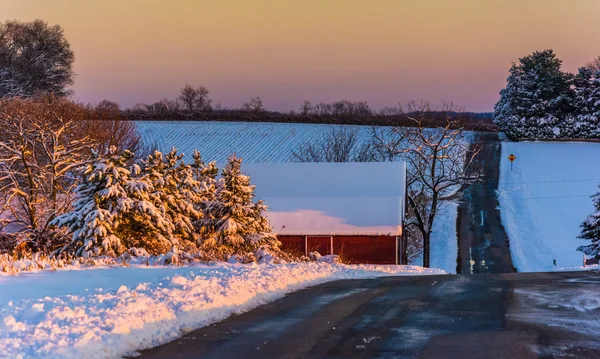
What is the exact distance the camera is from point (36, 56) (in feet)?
235

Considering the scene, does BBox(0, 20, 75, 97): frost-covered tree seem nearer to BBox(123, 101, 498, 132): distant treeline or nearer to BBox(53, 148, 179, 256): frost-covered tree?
BBox(123, 101, 498, 132): distant treeline

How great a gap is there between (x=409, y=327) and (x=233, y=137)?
74.5m

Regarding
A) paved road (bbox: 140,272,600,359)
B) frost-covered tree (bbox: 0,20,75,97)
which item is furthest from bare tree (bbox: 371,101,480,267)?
frost-covered tree (bbox: 0,20,75,97)

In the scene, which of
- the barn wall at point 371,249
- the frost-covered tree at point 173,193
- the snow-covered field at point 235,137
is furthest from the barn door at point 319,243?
the snow-covered field at point 235,137

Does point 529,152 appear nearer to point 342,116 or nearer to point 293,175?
point 342,116

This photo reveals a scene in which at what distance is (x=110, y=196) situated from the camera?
781 inches

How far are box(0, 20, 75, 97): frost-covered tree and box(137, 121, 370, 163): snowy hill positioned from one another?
11869mm

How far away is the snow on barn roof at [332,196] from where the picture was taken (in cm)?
3616

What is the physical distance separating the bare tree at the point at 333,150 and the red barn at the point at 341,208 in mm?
22639

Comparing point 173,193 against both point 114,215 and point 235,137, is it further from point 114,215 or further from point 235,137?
point 235,137

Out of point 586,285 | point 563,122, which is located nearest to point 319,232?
point 586,285

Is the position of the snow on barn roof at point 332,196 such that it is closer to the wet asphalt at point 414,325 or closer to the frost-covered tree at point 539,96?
the wet asphalt at point 414,325

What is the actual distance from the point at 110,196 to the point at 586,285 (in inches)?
535

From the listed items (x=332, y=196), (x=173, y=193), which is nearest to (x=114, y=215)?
(x=173, y=193)
